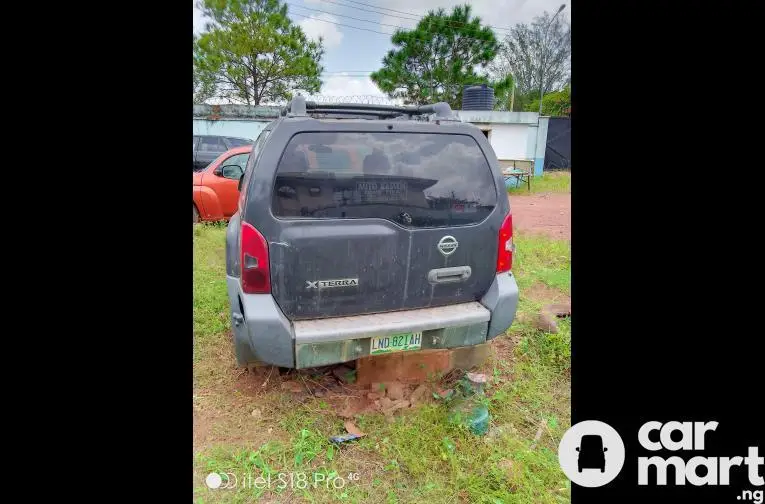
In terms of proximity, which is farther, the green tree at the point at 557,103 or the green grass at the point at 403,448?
the green tree at the point at 557,103

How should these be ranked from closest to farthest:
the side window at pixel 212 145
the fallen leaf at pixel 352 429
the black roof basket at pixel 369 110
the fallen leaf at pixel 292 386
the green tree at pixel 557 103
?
the fallen leaf at pixel 352 429 → the fallen leaf at pixel 292 386 → the black roof basket at pixel 369 110 → the side window at pixel 212 145 → the green tree at pixel 557 103

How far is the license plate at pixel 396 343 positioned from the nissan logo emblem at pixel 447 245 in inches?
19.1

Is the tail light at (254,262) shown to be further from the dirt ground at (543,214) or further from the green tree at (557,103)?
the green tree at (557,103)

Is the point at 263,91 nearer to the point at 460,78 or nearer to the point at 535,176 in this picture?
the point at 460,78

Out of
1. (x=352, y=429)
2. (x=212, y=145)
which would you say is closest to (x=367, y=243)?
(x=352, y=429)

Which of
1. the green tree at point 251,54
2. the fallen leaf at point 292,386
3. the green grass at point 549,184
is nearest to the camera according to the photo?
the fallen leaf at point 292,386

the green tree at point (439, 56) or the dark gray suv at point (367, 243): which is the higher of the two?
the green tree at point (439, 56)

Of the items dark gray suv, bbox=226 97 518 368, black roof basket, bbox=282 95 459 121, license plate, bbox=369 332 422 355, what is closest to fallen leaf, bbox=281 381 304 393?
dark gray suv, bbox=226 97 518 368

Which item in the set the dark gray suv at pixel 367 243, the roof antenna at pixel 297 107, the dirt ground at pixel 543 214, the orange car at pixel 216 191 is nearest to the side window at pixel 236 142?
the orange car at pixel 216 191

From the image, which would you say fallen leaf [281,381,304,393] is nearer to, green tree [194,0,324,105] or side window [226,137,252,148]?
side window [226,137,252,148]

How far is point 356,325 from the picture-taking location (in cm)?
227

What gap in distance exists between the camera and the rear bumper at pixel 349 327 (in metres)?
2.17

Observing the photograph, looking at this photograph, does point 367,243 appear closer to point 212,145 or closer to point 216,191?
point 216,191
